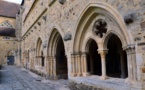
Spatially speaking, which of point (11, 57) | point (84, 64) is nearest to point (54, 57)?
point (84, 64)

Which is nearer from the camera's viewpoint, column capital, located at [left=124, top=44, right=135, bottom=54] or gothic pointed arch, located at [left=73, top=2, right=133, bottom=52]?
column capital, located at [left=124, top=44, right=135, bottom=54]

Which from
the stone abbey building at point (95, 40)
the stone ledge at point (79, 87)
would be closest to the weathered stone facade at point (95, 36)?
the stone abbey building at point (95, 40)

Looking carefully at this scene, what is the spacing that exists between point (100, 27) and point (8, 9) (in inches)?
1213

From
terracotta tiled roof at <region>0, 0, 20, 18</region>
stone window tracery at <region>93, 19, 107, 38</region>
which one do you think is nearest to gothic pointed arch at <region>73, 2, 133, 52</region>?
stone window tracery at <region>93, 19, 107, 38</region>

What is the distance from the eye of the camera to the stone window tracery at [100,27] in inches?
174

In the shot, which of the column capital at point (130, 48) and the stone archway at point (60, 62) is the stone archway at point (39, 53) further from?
the column capital at point (130, 48)

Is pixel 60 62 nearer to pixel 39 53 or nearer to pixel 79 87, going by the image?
pixel 39 53

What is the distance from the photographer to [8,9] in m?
31.7

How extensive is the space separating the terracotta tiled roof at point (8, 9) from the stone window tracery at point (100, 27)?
1141 inches

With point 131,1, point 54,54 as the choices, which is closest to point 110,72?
point 54,54

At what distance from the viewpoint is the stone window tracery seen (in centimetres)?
442

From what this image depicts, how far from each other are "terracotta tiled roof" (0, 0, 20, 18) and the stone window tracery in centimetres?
2897

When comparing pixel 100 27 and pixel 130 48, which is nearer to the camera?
pixel 130 48

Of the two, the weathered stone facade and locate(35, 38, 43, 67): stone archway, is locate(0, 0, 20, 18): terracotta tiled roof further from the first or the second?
the weathered stone facade
